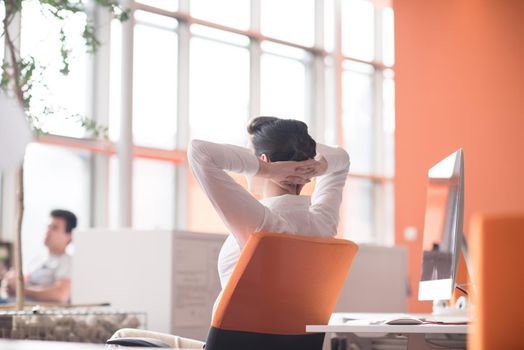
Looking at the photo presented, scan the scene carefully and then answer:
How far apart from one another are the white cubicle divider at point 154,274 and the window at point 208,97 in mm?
2406

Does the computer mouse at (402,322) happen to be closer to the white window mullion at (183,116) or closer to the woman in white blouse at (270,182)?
the woman in white blouse at (270,182)

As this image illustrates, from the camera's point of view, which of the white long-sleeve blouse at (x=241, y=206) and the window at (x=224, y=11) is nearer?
the white long-sleeve blouse at (x=241, y=206)

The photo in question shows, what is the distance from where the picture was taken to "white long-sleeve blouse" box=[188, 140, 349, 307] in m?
2.52

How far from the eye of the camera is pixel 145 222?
1032 centimetres

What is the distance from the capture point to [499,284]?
62.0 inches

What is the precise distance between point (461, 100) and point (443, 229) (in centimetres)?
643

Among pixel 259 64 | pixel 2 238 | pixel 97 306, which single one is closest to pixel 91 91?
pixel 2 238

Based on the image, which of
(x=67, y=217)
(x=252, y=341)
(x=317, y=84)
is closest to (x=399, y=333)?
(x=252, y=341)

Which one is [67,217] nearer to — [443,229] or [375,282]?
[375,282]

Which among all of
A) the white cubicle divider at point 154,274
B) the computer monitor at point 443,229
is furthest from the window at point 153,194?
the computer monitor at point 443,229

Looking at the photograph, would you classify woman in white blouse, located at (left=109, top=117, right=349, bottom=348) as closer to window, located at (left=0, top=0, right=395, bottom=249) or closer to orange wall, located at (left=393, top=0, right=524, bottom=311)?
window, located at (left=0, top=0, right=395, bottom=249)

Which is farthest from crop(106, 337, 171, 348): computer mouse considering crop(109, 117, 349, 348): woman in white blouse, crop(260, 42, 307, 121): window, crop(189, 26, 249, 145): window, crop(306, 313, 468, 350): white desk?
crop(260, 42, 307, 121): window

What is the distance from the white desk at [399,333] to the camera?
238 cm

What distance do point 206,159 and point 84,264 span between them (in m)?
2.91
